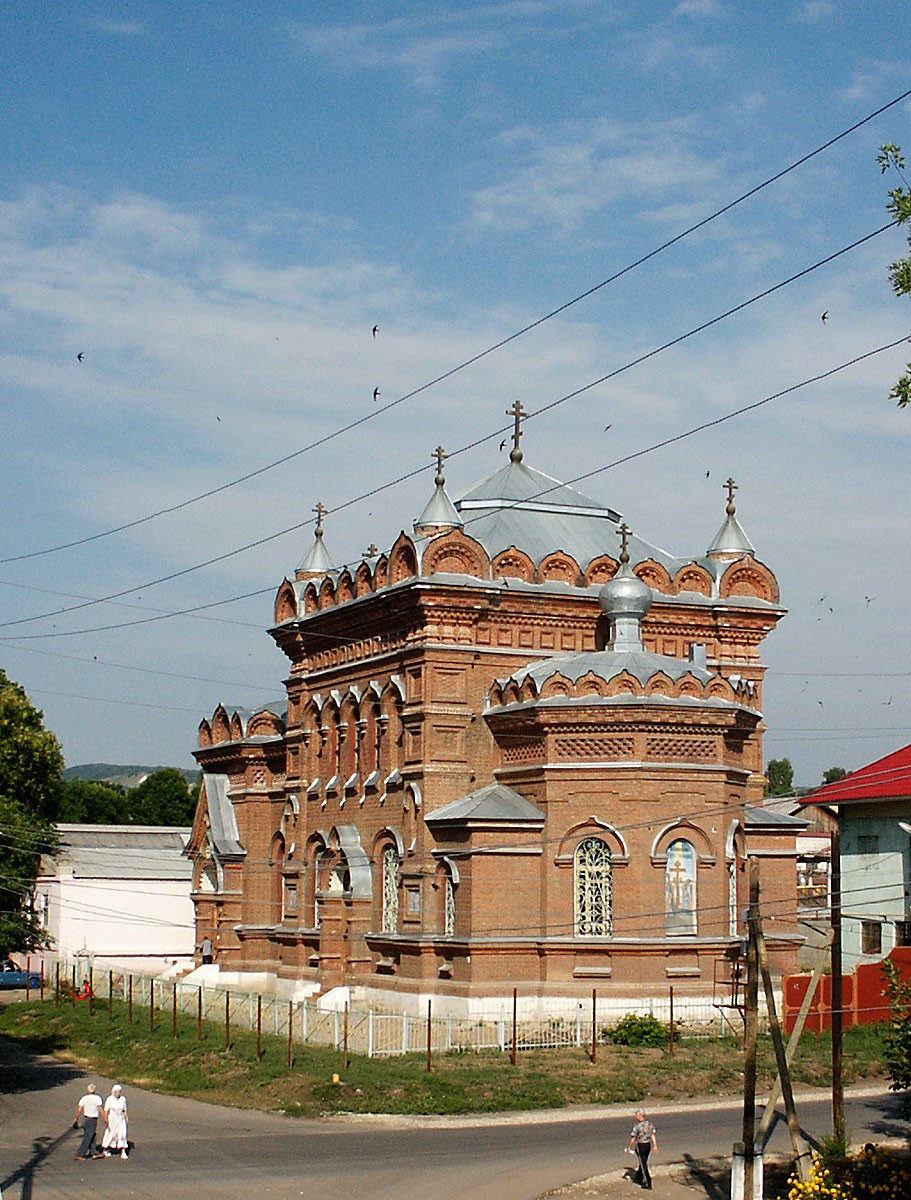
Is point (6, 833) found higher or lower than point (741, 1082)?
higher

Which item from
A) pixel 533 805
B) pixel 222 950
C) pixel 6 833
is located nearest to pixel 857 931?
pixel 533 805

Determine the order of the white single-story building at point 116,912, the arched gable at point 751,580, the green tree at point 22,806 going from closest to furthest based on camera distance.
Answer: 1. the green tree at point 22,806
2. the arched gable at point 751,580
3. the white single-story building at point 116,912

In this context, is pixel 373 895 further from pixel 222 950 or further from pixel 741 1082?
pixel 741 1082

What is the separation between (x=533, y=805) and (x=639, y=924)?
3.16m

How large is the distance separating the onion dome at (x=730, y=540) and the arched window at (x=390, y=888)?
1072 cm

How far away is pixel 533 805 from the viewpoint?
33.6 m

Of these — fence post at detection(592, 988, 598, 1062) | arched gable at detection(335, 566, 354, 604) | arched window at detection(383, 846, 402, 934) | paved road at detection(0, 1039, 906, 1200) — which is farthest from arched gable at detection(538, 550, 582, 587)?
paved road at detection(0, 1039, 906, 1200)

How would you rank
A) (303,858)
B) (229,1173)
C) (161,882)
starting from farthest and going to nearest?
(161,882) → (303,858) → (229,1173)

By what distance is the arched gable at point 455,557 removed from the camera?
3509cm

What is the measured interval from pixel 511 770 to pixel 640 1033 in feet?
20.5

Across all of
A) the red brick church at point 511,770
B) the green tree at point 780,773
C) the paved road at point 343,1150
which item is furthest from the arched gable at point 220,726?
the green tree at point 780,773

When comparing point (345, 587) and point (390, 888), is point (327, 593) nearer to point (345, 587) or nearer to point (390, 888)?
point (345, 587)

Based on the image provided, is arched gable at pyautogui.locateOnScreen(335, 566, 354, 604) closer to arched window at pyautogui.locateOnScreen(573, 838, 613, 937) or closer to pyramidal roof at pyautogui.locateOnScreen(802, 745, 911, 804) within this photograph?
arched window at pyautogui.locateOnScreen(573, 838, 613, 937)

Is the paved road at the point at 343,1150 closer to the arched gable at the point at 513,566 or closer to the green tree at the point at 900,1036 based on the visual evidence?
the green tree at the point at 900,1036
